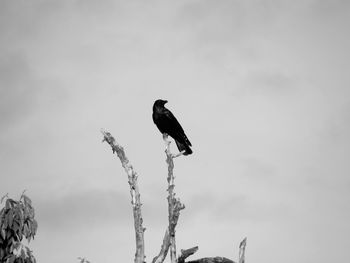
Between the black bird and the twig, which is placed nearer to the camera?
the twig

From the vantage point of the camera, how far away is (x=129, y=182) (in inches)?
683

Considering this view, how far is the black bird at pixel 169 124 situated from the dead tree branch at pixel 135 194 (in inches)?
141

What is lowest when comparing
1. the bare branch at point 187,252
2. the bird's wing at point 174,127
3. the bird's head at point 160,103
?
the bare branch at point 187,252

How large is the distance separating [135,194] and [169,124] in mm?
4249

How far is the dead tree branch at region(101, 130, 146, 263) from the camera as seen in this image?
1697 cm

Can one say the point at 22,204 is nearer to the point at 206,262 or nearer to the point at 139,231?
the point at 139,231

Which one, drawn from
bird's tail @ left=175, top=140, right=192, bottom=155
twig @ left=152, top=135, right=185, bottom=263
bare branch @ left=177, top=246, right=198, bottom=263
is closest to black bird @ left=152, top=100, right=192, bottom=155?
bird's tail @ left=175, top=140, right=192, bottom=155

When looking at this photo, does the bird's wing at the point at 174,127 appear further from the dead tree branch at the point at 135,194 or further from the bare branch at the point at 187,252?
the bare branch at the point at 187,252

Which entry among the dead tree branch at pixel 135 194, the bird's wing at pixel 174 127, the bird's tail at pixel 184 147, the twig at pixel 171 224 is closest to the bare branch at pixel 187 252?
the twig at pixel 171 224

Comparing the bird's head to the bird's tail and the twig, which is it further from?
the twig

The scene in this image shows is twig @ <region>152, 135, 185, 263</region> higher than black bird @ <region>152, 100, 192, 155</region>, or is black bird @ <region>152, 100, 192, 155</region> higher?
black bird @ <region>152, 100, 192, 155</region>

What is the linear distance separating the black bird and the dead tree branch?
11.8 feet

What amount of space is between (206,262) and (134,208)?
297cm

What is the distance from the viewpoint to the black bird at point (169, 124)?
2085 centimetres
